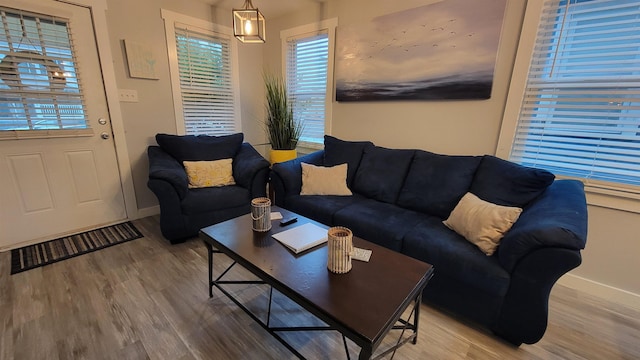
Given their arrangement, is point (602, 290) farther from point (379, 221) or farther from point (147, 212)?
point (147, 212)

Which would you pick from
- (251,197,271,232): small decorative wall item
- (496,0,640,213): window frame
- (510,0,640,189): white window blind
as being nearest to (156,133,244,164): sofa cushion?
(251,197,271,232): small decorative wall item

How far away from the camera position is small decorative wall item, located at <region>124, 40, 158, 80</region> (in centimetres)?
263

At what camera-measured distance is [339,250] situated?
1164mm

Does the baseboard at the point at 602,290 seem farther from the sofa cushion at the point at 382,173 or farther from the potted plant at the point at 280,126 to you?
the potted plant at the point at 280,126

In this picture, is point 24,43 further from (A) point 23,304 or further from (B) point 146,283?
(B) point 146,283

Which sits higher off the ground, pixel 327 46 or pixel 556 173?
pixel 327 46

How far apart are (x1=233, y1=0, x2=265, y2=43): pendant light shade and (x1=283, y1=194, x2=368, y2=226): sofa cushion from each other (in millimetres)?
1398

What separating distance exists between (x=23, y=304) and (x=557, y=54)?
396 cm

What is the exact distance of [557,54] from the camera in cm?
185

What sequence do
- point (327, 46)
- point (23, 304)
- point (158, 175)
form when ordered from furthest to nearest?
point (327, 46)
point (158, 175)
point (23, 304)

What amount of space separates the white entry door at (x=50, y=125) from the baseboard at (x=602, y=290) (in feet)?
14.0

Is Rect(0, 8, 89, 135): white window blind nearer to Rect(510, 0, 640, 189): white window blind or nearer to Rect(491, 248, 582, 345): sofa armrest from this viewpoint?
Rect(491, 248, 582, 345): sofa armrest

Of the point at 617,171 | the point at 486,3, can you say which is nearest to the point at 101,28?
the point at 486,3

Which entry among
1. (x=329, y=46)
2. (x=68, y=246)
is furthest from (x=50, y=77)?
(x=329, y=46)
